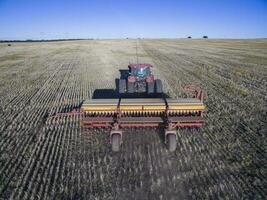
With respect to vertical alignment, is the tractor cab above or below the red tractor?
above

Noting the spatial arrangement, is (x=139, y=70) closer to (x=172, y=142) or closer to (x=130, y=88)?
(x=130, y=88)

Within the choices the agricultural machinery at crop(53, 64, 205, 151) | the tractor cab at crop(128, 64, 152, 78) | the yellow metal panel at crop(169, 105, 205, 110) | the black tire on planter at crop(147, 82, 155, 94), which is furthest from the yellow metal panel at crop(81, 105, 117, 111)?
the tractor cab at crop(128, 64, 152, 78)

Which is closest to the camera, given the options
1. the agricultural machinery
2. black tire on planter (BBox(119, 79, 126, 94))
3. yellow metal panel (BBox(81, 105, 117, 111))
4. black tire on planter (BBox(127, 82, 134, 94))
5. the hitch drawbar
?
the agricultural machinery

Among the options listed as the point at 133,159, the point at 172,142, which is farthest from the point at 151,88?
the point at 133,159

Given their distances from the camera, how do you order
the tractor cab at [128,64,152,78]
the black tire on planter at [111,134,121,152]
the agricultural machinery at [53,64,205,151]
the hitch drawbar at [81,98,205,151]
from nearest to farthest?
the black tire on planter at [111,134,121,152], the agricultural machinery at [53,64,205,151], the hitch drawbar at [81,98,205,151], the tractor cab at [128,64,152,78]

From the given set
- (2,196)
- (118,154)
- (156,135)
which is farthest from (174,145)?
(2,196)

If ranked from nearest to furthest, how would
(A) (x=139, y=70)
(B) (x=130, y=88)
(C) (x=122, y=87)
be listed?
(B) (x=130, y=88), (C) (x=122, y=87), (A) (x=139, y=70)

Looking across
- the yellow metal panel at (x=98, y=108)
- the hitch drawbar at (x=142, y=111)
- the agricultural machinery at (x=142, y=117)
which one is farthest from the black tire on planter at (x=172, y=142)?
the yellow metal panel at (x=98, y=108)

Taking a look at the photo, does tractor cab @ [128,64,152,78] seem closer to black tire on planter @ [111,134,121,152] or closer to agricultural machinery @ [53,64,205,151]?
agricultural machinery @ [53,64,205,151]

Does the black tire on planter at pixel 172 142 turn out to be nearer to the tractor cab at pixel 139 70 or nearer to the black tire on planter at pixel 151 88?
the black tire on planter at pixel 151 88
